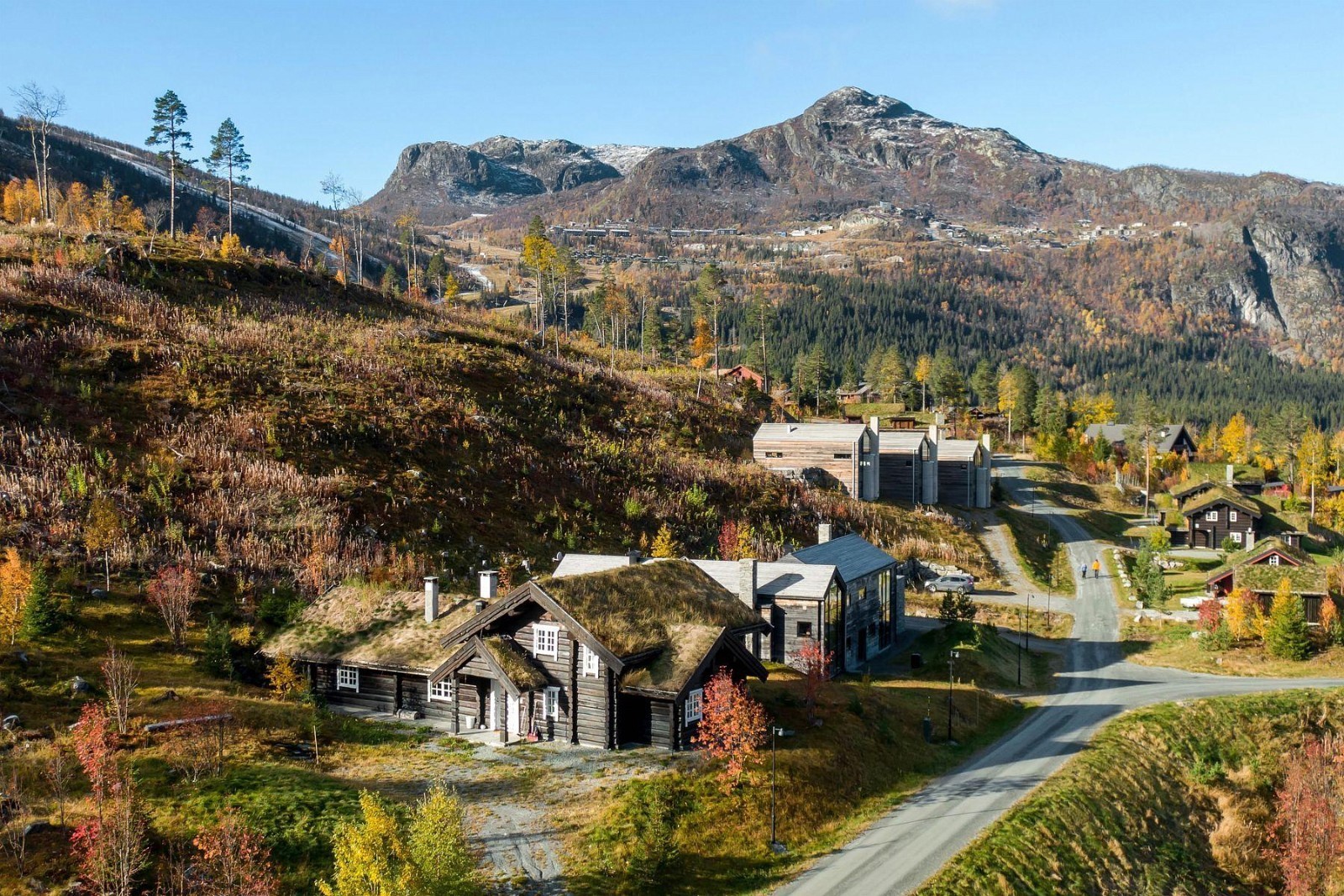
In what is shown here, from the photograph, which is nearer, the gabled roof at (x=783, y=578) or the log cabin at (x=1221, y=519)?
the gabled roof at (x=783, y=578)

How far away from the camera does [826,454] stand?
84188 mm

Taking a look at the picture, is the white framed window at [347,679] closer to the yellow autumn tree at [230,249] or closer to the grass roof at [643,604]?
the grass roof at [643,604]

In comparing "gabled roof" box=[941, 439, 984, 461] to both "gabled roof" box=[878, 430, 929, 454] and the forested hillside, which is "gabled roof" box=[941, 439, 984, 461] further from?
the forested hillside

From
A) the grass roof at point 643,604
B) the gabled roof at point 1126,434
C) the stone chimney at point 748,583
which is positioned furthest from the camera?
the gabled roof at point 1126,434

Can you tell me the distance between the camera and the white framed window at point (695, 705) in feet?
108

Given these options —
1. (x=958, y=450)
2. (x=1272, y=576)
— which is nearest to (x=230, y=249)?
(x=958, y=450)

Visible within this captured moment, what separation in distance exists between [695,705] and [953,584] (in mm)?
40508

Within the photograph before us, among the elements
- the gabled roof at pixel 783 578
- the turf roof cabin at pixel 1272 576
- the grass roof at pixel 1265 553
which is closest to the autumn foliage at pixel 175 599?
the gabled roof at pixel 783 578

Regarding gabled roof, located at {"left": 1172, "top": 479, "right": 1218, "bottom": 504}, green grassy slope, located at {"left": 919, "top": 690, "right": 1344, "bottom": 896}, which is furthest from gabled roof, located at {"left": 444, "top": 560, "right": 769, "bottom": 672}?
gabled roof, located at {"left": 1172, "top": 479, "right": 1218, "bottom": 504}

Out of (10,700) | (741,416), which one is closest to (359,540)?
(10,700)

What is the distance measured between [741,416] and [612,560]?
182 ft

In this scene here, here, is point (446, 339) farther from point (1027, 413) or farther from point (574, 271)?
point (1027, 413)

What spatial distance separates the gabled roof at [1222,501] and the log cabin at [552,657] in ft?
222

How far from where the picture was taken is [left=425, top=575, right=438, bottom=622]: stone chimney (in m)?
37.9
